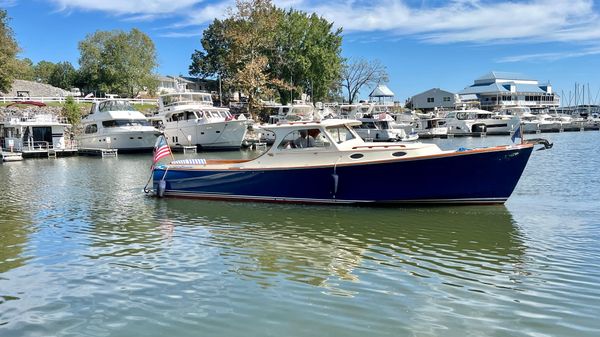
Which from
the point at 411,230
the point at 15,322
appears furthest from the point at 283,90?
the point at 15,322

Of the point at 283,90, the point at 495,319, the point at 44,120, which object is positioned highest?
the point at 283,90

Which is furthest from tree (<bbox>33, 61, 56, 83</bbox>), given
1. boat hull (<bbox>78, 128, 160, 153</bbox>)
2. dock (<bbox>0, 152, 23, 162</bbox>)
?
dock (<bbox>0, 152, 23, 162</bbox>)

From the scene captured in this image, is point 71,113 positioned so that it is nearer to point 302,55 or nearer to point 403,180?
point 302,55

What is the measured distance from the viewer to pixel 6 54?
49.3 m

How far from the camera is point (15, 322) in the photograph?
6449mm

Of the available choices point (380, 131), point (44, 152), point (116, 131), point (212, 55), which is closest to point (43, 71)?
point (212, 55)

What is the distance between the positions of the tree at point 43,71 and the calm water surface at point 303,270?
86837 millimetres

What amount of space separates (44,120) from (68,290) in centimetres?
3627

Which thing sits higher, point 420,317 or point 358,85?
point 358,85

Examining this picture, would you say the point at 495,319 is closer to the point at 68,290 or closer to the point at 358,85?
the point at 68,290

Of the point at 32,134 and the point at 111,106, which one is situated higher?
the point at 111,106

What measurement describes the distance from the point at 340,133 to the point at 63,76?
8446cm

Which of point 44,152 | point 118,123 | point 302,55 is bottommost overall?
point 44,152

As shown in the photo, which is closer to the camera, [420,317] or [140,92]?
[420,317]
